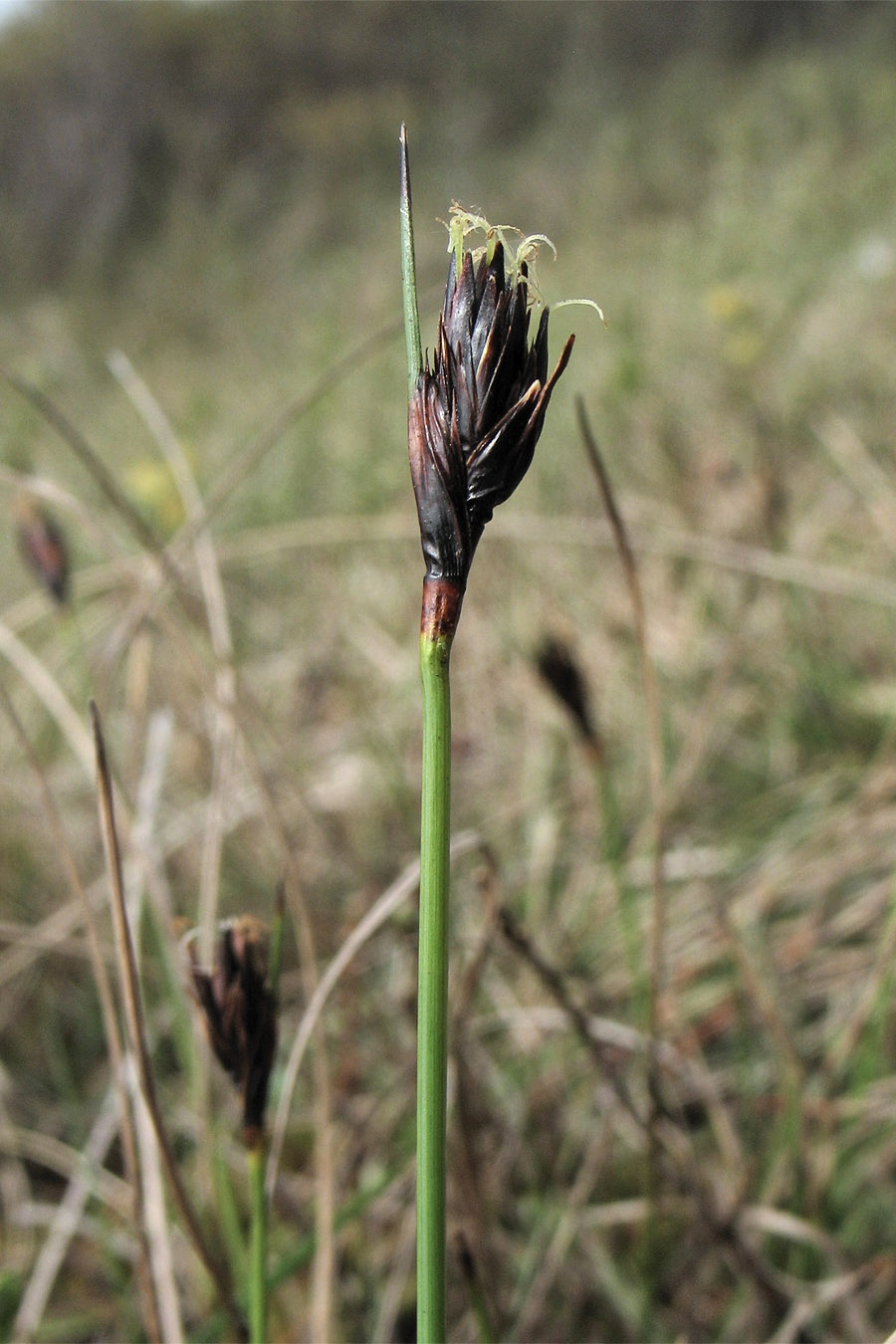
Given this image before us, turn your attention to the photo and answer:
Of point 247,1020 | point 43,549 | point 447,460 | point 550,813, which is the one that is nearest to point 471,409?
point 447,460

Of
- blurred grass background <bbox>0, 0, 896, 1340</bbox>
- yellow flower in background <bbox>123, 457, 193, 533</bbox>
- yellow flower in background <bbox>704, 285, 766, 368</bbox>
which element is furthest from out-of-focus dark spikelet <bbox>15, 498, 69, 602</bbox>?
yellow flower in background <bbox>704, 285, 766, 368</bbox>

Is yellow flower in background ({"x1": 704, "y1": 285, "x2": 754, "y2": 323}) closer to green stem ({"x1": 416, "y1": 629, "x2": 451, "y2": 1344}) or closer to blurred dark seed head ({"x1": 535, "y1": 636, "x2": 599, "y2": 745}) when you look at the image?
blurred dark seed head ({"x1": 535, "y1": 636, "x2": 599, "y2": 745})

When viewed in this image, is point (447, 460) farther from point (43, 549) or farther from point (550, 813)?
point (550, 813)

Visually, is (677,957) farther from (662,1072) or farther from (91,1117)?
(91,1117)

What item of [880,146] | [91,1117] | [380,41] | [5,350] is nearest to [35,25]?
[380,41]

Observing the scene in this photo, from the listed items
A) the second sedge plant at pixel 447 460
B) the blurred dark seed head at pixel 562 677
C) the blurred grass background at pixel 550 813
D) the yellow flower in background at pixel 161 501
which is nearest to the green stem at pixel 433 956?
the second sedge plant at pixel 447 460

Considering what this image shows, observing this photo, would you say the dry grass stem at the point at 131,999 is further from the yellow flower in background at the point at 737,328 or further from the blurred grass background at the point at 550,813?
the yellow flower in background at the point at 737,328
